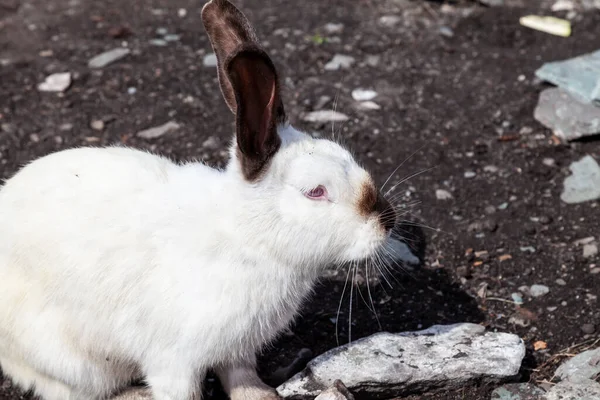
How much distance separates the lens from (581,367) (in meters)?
3.94

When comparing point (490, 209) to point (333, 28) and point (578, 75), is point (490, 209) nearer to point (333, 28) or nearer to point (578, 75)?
point (578, 75)

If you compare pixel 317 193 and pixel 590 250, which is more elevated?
pixel 317 193

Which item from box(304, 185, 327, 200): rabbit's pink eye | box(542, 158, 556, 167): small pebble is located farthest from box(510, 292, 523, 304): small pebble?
box(304, 185, 327, 200): rabbit's pink eye

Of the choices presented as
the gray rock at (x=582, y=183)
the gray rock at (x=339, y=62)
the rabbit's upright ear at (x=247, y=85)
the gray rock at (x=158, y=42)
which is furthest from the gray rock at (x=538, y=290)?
the gray rock at (x=158, y=42)

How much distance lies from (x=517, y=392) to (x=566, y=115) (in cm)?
260

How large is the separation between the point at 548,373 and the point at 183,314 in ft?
6.05

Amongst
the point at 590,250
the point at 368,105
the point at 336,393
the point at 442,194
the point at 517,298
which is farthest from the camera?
the point at 368,105

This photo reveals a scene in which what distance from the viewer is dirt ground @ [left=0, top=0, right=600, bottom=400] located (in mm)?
4570

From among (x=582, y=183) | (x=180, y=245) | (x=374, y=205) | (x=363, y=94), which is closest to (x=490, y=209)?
(x=582, y=183)

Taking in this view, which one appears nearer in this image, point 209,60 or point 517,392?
point 517,392

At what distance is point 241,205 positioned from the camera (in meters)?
3.45

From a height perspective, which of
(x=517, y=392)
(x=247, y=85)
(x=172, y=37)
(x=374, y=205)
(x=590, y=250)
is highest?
(x=247, y=85)

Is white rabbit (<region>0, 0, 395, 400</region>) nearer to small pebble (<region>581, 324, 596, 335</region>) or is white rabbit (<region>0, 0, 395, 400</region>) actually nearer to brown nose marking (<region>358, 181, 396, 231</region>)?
brown nose marking (<region>358, 181, 396, 231</region>)

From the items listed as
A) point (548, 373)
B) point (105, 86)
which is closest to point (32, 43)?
point (105, 86)
